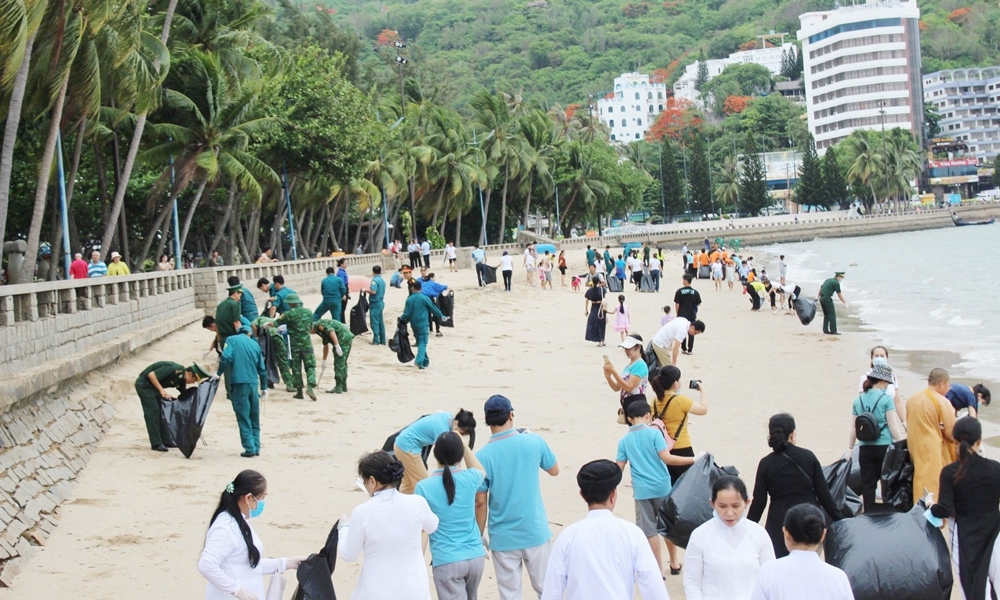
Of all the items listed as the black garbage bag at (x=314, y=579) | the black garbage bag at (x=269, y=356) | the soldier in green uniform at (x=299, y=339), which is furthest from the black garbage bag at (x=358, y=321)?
the black garbage bag at (x=314, y=579)

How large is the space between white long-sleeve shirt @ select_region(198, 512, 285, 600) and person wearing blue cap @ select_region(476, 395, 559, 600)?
1.27 metres

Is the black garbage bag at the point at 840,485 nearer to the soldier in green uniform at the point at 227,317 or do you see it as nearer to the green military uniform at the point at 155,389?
the green military uniform at the point at 155,389

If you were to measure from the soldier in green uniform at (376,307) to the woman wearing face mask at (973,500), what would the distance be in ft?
45.1

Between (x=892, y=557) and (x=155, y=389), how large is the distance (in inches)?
295

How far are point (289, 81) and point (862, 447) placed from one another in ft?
→ 103

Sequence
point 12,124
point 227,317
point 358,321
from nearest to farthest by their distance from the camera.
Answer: point 227,317 < point 12,124 < point 358,321

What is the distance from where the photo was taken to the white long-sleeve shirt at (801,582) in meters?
4.03

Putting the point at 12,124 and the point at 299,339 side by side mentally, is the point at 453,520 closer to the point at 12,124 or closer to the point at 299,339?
the point at 299,339

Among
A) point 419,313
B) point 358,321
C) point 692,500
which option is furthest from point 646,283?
point 692,500

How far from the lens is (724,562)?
4633 mm

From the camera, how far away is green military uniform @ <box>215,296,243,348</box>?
13.3 metres

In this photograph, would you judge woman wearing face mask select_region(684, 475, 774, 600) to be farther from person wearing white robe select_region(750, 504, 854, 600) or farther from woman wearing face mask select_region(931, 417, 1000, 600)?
woman wearing face mask select_region(931, 417, 1000, 600)

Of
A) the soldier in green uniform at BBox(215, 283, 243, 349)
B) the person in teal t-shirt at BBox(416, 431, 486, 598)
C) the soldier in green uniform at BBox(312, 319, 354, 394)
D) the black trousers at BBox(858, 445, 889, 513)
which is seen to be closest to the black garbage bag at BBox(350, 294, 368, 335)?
the soldier in green uniform at BBox(312, 319, 354, 394)

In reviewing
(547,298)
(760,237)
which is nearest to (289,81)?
(547,298)
